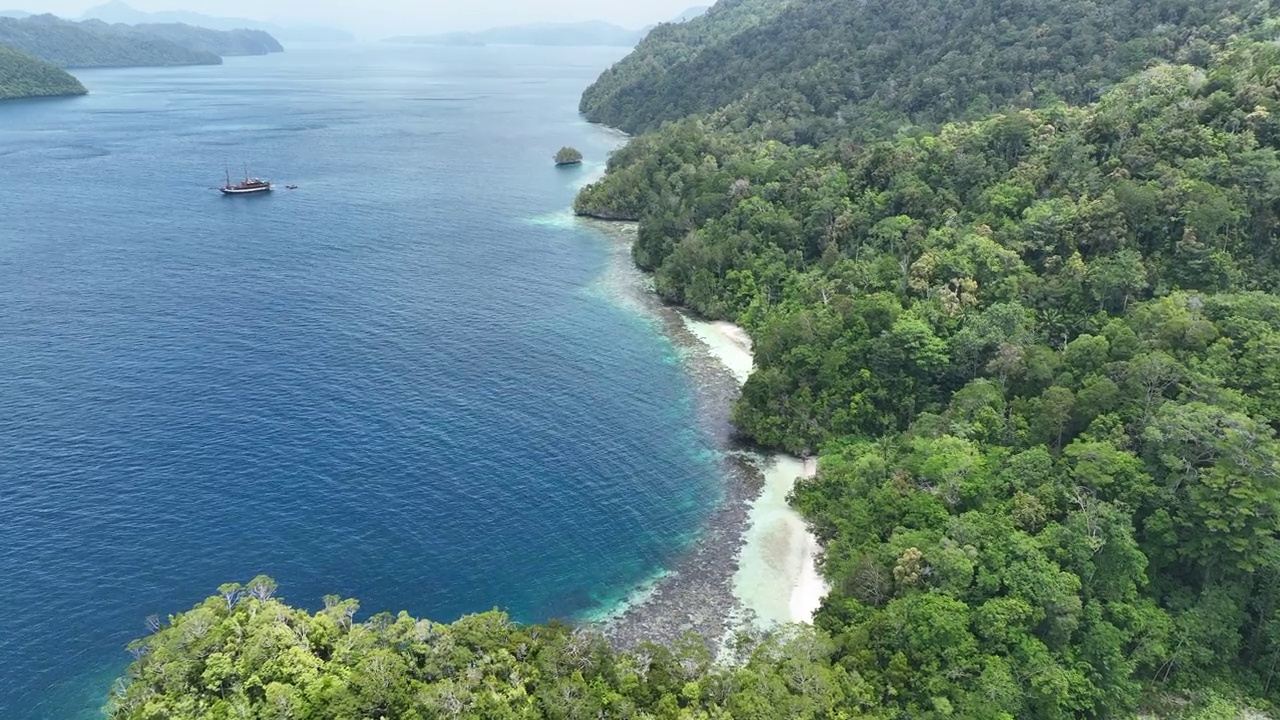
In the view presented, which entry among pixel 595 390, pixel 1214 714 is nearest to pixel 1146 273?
pixel 1214 714

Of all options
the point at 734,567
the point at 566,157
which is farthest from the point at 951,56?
the point at 734,567

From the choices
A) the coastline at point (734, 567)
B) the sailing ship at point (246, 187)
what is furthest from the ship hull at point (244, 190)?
the coastline at point (734, 567)

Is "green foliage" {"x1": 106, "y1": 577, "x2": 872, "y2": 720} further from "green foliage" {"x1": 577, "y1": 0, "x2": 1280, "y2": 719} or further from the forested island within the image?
"green foliage" {"x1": 577, "y1": 0, "x2": 1280, "y2": 719}

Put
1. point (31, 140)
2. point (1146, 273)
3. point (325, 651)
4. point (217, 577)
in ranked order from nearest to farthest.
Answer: point (325, 651) < point (217, 577) < point (1146, 273) < point (31, 140)

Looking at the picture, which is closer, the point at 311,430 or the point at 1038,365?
the point at 1038,365

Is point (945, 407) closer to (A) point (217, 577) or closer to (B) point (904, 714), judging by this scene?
(B) point (904, 714)

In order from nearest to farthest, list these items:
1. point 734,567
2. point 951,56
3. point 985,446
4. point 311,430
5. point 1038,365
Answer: point 734,567 → point 985,446 → point 1038,365 → point 311,430 → point 951,56

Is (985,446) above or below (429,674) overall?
above

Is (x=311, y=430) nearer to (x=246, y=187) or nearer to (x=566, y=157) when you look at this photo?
(x=246, y=187)
